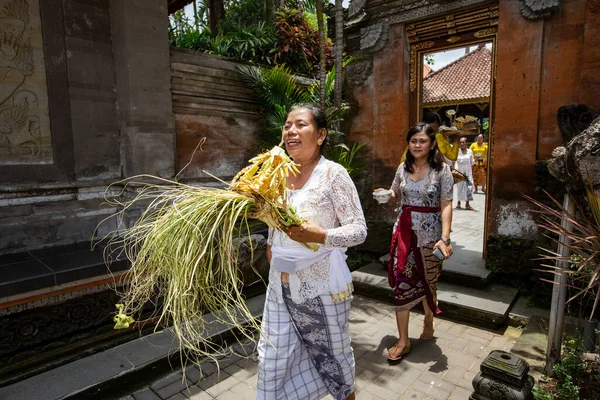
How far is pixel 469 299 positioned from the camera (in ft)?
13.7

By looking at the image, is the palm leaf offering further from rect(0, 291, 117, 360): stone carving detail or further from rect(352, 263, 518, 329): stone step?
rect(352, 263, 518, 329): stone step

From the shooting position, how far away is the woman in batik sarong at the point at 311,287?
196 cm

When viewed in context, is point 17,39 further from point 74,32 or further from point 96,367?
point 96,367

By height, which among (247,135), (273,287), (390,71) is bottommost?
(273,287)

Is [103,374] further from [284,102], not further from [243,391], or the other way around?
[284,102]

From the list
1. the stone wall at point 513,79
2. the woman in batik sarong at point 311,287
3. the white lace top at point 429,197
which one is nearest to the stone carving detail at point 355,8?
the stone wall at point 513,79

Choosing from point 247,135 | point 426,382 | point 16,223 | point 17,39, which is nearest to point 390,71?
point 247,135

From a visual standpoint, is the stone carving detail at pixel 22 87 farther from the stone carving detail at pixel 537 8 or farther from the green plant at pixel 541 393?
the stone carving detail at pixel 537 8

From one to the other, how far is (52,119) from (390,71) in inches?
182

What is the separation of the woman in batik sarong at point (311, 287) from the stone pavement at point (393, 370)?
0.71 m

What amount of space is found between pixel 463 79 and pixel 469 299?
39.0 feet

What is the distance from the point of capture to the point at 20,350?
3.21 metres

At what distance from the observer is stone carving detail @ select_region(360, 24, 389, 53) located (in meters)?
5.51

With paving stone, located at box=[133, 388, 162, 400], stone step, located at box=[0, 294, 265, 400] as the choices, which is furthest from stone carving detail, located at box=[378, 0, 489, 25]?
paving stone, located at box=[133, 388, 162, 400]
